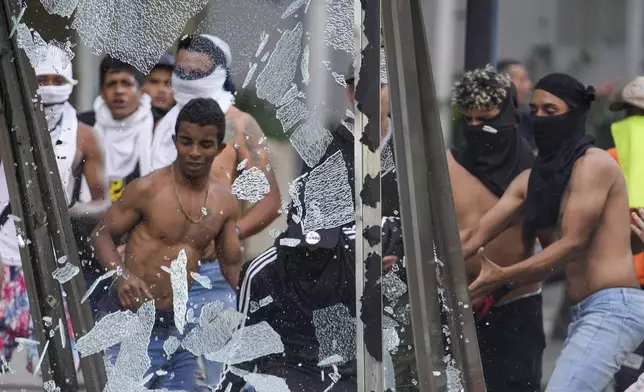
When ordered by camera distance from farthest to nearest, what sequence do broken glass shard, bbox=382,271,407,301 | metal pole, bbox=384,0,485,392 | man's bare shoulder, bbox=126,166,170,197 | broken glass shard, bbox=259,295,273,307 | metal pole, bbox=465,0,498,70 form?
man's bare shoulder, bbox=126,166,170,197 < broken glass shard, bbox=259,295,273,307 < broken glass shard, bbox=382,271,407,301 < metal pole, bbox=465,0,498,70 < metal pole, bbox=384,0,485,392

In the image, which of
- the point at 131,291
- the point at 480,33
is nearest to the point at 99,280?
the point at 131,291

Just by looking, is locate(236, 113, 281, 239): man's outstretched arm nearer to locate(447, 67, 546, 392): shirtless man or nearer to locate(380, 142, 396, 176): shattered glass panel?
locate(380, 142, 396, 176): shattered glass panel

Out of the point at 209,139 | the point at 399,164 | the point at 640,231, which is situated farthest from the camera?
the point at 209,139

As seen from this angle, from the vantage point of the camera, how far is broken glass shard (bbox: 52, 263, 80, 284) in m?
3.05


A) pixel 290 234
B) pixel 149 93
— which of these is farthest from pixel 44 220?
pixel 290 234

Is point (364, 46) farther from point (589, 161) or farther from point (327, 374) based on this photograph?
point (327, 374)

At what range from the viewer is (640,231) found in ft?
9.36

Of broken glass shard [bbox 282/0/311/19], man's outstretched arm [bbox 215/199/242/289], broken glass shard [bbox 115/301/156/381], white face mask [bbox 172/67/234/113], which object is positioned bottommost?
broken glass shard [bbox 115/301/156/381]

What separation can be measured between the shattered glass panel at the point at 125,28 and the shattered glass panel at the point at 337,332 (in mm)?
969

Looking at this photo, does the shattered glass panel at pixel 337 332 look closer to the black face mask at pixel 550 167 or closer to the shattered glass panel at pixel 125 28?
the black face mask at pixel 550 167

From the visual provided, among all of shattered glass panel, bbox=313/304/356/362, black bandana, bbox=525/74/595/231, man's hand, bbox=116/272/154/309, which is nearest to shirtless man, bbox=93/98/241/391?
man's hand, bbox=116/272/154/309

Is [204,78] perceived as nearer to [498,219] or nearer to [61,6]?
[61,6]

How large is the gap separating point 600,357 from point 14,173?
186 centimetres

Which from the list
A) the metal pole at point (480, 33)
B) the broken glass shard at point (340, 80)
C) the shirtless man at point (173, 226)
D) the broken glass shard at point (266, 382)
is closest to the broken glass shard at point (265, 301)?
the shirtless man at point (173, 226)
